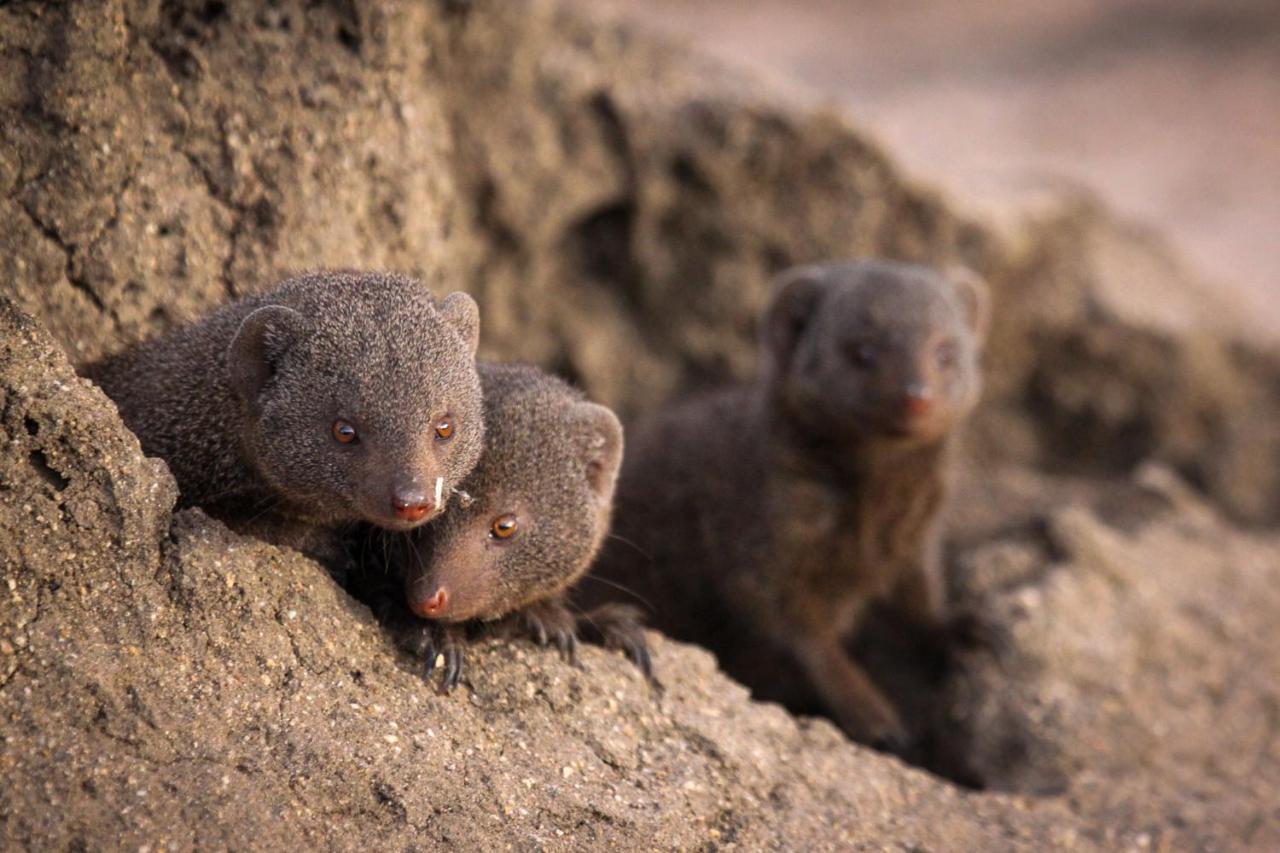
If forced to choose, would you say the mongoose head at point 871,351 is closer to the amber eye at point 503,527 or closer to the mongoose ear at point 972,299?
the mongoose ear at point 972,299

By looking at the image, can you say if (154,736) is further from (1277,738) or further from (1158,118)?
(1158,118)

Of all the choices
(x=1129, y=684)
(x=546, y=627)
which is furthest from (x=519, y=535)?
(x=1129, y=684)

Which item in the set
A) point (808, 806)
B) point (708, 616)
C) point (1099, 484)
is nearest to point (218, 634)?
point (808, 806)

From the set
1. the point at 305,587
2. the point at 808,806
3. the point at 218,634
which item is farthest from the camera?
the point at 808,806

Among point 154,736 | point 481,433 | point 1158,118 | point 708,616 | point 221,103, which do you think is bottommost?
point 708,616

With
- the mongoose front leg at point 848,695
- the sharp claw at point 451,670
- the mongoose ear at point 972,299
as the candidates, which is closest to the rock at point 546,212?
the mongoose ear at point 972,299

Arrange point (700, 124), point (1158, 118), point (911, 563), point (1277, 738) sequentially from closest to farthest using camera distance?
point (1277, 738)
point (911, 563)
point (700, 124)
point (1158, 118)

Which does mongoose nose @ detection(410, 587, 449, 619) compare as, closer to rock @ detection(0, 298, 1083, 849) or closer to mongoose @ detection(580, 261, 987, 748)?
rock @ detection(0, 298, 1083, 849)

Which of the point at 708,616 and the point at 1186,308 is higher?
the point at 1186,308
